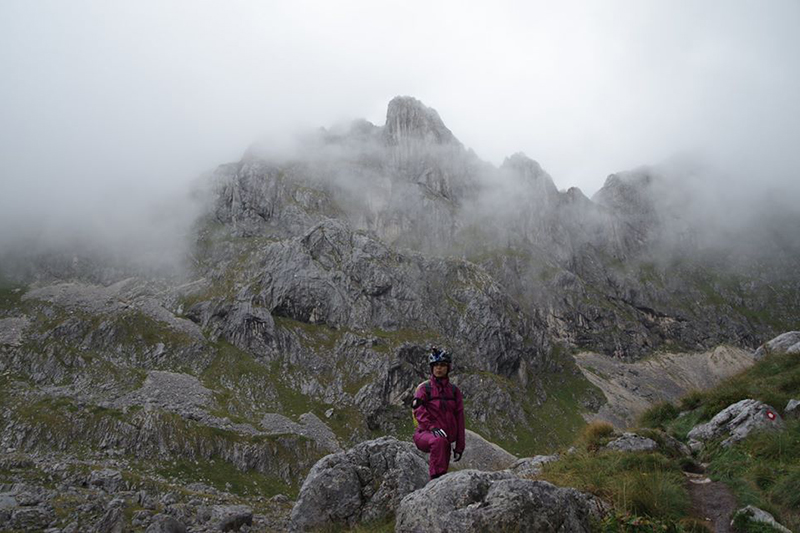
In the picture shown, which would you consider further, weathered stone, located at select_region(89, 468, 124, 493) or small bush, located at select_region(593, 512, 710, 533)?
weathered stone, located at select_region(89, 468, 124, 493)

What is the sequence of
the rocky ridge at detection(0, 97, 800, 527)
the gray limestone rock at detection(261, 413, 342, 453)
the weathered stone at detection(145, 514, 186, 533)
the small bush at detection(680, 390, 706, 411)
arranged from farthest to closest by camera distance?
the gray limestone rock at detection(261, 413, 342, 453) < the rocky ridge at detection(0, 97, 800, 527) < the weathered stone at detection(145, 514, 186, 533) < the small bush at detection(680, 390, 706, 411)

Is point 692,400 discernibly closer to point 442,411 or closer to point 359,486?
point 442,411

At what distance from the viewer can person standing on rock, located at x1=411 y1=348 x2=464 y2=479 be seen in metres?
11.6

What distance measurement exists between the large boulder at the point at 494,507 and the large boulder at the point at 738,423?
8657mm

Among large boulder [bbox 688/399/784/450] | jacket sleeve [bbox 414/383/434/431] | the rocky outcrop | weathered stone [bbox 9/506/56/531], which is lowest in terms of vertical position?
the rocky outcrop

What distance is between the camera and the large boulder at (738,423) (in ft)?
46.6

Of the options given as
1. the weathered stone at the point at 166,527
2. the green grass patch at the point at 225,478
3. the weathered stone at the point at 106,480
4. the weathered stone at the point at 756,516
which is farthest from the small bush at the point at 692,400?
the green grass patch at the point at 225,478

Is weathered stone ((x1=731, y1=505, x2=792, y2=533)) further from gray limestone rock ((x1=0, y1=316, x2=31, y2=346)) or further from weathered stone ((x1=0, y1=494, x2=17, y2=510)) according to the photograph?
gray limestone rock ((x1=0, y1=316, x2=31, y2=346))

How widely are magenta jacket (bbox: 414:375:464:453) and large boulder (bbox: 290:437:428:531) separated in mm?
3422

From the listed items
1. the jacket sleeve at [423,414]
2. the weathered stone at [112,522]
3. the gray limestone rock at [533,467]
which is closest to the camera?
the jacket sleeve at [423,414]

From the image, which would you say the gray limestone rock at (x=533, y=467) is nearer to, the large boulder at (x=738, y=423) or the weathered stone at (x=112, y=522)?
the large boulder at (x=738, y=423)

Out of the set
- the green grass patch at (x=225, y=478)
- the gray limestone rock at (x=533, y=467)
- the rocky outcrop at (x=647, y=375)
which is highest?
the gray limestone rock at (x=533, y=467)

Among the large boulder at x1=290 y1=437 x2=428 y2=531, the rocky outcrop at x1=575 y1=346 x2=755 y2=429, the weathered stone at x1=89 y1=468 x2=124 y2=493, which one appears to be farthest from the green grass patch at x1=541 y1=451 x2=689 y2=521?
the rocky outcrop at x1=575 y1=346 x2=755 y2=429

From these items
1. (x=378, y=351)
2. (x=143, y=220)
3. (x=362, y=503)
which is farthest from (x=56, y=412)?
(x=143, y=220)
